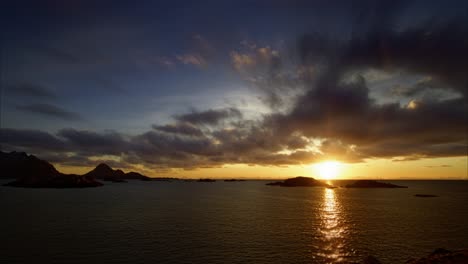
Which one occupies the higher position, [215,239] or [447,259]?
[447,259]

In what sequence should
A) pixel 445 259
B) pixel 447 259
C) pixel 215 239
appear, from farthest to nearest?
pixel 215 239 < pixel 445 259 < pixel 447 259

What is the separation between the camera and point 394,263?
112ft

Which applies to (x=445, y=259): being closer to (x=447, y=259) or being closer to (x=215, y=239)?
(x=447, y=259)

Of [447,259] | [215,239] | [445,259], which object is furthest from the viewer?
[215,239]

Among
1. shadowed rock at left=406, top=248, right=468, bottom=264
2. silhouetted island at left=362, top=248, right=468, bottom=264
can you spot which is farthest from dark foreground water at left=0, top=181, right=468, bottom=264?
shadowed rock at left=406, top=248, right=468, bottom=264

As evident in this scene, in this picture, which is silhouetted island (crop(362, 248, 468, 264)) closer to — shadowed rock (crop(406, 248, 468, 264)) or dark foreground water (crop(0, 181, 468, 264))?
shadowed rock (crop(406, 248, 468, 264))

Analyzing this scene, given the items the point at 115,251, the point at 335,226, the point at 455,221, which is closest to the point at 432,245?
the point at 335,226

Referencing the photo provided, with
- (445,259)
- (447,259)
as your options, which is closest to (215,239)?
(445,259)

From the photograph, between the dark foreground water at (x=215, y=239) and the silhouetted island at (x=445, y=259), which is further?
the dark foreground water at (x=215, y=239)

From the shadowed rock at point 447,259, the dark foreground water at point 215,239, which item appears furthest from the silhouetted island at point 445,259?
the dark foreground water at point 215,239

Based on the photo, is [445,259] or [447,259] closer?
[447,259]

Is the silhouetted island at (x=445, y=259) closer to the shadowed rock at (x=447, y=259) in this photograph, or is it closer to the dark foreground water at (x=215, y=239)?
the shadowed rock at (x=447, y=259)

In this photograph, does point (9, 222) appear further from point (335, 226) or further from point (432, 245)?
point (432, 245)

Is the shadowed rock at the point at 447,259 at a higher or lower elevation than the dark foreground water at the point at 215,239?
higher
